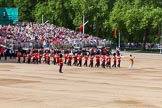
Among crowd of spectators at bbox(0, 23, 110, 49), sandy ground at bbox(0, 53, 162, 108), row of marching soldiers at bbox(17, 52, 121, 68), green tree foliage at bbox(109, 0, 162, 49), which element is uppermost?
green tree foliage at bbox(109, 0, 162, 49)

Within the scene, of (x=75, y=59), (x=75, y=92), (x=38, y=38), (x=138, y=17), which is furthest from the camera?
(x=138, y=17)

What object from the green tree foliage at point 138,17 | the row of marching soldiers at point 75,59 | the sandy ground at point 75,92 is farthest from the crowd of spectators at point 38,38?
the sandy ground at point 75,92

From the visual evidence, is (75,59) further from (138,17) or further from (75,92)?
(138,17)

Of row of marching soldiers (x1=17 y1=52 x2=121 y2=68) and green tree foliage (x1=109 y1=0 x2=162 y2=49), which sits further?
green tree foliage (x1=109 y1=0 x2=162 y2=49)

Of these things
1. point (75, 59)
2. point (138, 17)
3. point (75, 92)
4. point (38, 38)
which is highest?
point (138, 17)

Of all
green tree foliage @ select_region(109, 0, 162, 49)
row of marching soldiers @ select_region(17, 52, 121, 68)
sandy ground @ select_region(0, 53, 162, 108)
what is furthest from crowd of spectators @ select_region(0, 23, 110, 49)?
sandy ground @ select_region(0, 53, 162, 108)

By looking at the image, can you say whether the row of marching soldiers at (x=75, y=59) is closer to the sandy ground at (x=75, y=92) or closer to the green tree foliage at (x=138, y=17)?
the sandy ground at (x=75, y=92)

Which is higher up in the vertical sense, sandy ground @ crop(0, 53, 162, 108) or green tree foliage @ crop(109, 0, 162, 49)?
green tree foliage @ crop(109, 0, 162, 49)

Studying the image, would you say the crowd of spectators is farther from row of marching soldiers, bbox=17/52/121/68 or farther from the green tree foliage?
the green tree foliage

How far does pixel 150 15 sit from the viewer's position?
96.4 meters

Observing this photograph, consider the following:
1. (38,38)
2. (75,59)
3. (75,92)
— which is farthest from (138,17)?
(75,92)

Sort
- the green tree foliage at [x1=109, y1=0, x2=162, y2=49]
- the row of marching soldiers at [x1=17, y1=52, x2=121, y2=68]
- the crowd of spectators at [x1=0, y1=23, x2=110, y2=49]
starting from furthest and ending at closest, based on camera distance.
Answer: the green tree foliage at [x1=109, y1=0, x2=162, y2=49], the crowd of spectators at [x1=0, y1=23, x2=110, y2=49], the row of marching soldiers at [x1=17, y1=52, x2=121, y2=68]

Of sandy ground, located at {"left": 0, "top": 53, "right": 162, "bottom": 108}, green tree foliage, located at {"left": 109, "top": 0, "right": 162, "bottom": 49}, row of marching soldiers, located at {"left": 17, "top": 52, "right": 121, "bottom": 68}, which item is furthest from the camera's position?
green tree foliage, located at {"left": 109, "top": 0, "right": 162, "bottom": 49}

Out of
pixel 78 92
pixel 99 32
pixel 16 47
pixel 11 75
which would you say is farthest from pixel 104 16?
pixel 78 92
